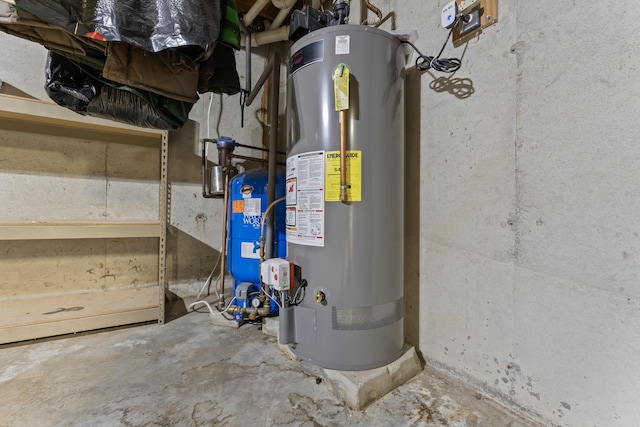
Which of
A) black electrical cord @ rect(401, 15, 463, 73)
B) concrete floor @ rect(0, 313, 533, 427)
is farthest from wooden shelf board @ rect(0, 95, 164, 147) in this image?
black electrical cord @ rect(401, 15, 463, 73)

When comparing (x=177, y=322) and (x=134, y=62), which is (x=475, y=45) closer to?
(x=134, y=62)

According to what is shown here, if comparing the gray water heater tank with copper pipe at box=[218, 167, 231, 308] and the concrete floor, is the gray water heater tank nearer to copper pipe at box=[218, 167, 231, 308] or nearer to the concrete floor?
the concrete floor

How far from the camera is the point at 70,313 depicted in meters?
1.49

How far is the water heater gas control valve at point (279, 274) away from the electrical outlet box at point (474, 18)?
1153mm

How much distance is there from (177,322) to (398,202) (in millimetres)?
1515

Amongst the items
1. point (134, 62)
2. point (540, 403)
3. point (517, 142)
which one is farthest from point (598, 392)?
point (134, 62)

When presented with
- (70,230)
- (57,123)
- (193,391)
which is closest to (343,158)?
(193,391)

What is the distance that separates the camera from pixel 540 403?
874 mm

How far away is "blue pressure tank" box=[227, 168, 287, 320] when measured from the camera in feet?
5.43

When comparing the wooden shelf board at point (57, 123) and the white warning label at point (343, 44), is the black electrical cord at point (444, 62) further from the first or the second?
the wooden shelf board at point (57, 123)

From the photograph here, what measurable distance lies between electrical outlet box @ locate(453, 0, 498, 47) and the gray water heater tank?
0.25 metres

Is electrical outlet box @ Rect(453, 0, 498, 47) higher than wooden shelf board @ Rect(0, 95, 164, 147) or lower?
higher

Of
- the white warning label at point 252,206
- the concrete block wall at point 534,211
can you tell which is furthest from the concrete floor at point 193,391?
the white warning label at point 252,206

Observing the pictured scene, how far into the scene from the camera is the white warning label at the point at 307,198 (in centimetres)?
107
